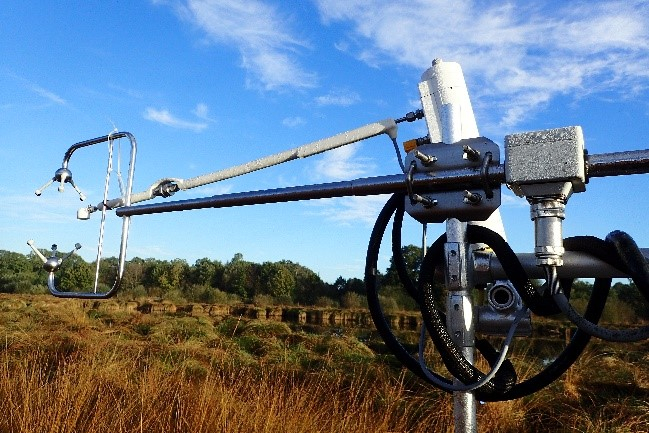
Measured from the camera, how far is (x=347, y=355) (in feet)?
28.8

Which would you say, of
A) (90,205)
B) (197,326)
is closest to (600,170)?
(90,205)

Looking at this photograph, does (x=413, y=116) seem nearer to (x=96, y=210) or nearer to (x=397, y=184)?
(x=397, y=184)

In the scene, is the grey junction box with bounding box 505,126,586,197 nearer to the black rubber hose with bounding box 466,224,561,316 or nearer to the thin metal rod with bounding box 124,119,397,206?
the black rubber hose with bounding box 466,224,561,316

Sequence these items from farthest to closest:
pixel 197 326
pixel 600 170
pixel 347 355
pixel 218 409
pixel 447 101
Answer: pixel 197 326 < pixel 347 355 < pixel 218 409 < pixel 447 101 < pixel 600 170

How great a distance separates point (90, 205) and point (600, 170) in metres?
2.03

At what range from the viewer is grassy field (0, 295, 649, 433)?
183 inches

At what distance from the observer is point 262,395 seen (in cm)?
534

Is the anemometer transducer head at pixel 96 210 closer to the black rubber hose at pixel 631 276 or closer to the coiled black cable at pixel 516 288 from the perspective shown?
the coiled black cable at pixel 516 288

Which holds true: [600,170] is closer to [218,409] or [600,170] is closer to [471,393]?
[471,393]

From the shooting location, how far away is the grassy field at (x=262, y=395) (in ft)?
15.2

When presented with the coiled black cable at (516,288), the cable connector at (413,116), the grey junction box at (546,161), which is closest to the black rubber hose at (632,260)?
the coiled black cable at (516,288)

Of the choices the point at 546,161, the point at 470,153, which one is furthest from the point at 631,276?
the point at 470,153

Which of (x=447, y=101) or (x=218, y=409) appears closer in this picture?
(x=447, y=101)

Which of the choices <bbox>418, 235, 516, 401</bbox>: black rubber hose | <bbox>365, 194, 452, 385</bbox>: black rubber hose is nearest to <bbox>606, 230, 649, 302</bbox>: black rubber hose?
<bbox>418, 235, 516, 401</bbox>: black rubber hose
